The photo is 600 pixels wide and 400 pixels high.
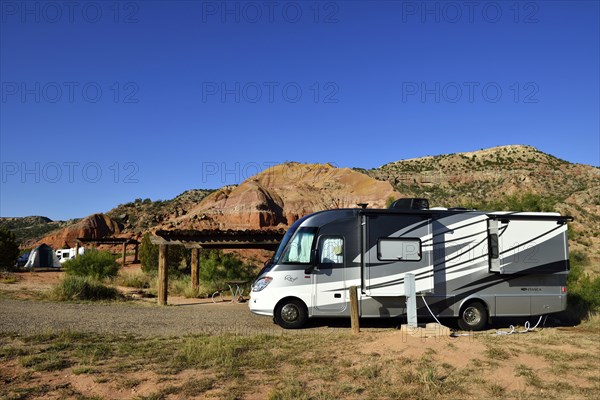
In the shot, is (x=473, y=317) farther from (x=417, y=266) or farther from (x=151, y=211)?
(x=151, y=211)

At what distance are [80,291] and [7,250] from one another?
18.9 meters

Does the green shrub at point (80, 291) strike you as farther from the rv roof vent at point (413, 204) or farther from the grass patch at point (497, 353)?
the grass patch at point (497, 353)

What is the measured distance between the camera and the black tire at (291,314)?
34.6 feet

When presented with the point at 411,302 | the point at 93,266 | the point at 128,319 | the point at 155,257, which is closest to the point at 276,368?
the point at 411,302

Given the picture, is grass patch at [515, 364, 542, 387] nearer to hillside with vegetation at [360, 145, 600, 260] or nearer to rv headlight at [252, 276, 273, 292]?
rv headlight at [252, 276, 273, 292]

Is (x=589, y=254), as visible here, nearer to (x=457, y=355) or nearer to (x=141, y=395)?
(x=457, y=355)

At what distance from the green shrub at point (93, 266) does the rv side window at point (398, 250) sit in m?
18.0

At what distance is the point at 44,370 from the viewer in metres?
6.36

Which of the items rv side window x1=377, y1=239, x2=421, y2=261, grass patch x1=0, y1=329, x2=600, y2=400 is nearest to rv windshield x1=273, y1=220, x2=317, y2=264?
rv side window x1=377, y1=239, x2=421, y2=261

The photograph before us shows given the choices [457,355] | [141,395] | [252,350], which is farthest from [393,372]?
[141,395]

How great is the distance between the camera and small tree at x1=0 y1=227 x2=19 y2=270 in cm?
3091

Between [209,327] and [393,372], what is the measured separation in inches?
214

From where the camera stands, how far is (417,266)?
1053cm

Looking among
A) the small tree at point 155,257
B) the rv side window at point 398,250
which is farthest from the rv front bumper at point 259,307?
the small tree at point 155,257
